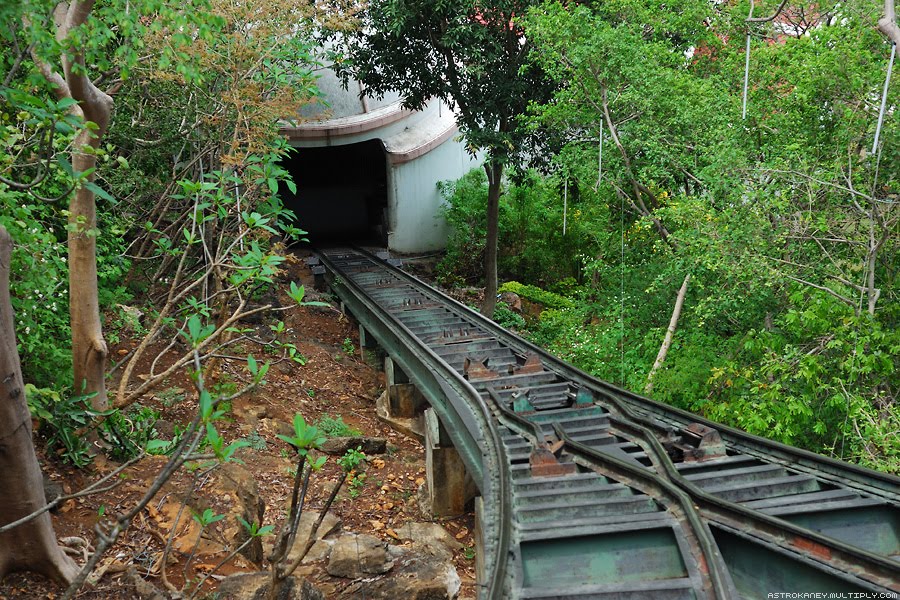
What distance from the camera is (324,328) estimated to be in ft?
50.0

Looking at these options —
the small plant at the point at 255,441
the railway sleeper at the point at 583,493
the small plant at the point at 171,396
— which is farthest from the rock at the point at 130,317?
the railway sleeper at the point at 583,493

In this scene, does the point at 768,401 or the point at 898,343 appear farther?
the point at 768,401

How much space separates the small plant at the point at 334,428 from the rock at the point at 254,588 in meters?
4.73

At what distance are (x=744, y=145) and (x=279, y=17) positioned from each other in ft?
22.4

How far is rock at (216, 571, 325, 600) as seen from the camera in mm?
5605

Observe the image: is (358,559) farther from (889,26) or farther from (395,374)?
(889,26)

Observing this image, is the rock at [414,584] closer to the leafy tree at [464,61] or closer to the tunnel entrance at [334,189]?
the leafy tree at [464,61]

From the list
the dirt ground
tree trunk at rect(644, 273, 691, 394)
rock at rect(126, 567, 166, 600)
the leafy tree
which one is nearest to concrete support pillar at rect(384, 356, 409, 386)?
the dirt ground

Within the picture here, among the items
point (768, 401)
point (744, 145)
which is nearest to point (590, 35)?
point (744, 145)

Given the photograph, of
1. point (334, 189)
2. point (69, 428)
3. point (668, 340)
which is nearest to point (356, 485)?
point (69, 428)

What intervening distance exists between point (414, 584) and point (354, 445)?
396cm

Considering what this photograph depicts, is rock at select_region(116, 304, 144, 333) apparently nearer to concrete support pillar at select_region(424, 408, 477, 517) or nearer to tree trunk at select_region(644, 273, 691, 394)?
concrete support pillar at select_region(424, 408, 477, 517)

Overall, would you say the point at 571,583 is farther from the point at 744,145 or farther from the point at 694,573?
the point at 744,145

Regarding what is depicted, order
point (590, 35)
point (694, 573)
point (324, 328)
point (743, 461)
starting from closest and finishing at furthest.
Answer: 1. point (694, 573)
2. point (743, 461)
3. point (590, 35)
4. point (324, 328)
